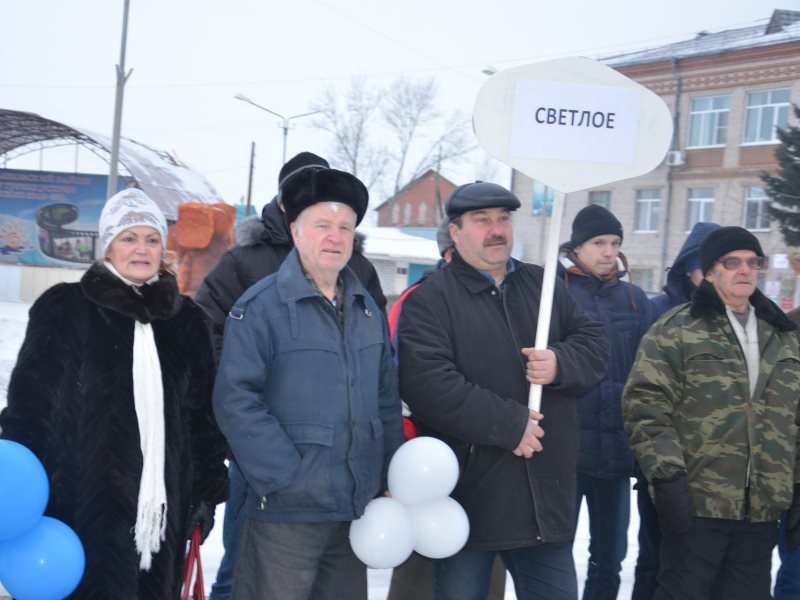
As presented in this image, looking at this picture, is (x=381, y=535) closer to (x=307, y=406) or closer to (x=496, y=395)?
(x=307, y=406)

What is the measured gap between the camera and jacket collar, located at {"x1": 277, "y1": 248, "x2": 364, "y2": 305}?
265cm

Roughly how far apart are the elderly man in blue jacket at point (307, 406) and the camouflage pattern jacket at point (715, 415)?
1.14 meters

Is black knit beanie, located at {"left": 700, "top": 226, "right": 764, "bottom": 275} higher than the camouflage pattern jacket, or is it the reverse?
black knit beanie, located at {"left": 700, "top": 226, "right": 764, "bottom": 275}

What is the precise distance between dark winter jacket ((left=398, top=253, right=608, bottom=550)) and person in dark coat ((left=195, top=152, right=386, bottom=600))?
0.49m

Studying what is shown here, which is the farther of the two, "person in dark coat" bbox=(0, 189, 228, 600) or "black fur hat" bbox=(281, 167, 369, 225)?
"black fur hat" bbox=(281, 167, 369, 225)

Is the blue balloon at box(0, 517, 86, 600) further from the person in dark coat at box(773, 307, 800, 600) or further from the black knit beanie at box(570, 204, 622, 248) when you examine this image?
the person in dark coat at box(773, 307, 800, 600)

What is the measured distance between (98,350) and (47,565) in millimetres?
707

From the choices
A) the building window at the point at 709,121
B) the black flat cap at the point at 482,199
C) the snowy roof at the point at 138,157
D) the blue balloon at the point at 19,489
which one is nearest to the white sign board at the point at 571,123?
the black flat cap at the point at 482,199

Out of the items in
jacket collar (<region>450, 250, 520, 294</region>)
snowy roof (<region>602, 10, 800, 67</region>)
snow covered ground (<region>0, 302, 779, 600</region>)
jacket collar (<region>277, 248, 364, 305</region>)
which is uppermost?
snowy roof (<region>602, 10, 800, 67</region>)

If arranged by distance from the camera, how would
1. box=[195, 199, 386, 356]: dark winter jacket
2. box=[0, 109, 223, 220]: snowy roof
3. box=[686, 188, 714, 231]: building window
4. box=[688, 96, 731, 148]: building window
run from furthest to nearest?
box=[686, 188, 714, 231]: building window < box=[688, 96, 731, 148]: building window < box=[0, 109, 223, 220]: snowy roof < box=[195, 199, 386, 356]: dark winter jacket

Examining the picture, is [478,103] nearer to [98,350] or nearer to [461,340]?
[461,340]

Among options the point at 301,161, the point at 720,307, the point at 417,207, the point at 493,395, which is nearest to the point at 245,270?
the point at 301,161

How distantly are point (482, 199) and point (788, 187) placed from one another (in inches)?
824

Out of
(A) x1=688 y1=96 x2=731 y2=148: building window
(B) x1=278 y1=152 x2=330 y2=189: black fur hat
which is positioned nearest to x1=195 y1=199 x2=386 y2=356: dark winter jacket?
(B) x1=278 y1=152 x2=330 y2=189: black fur hat
